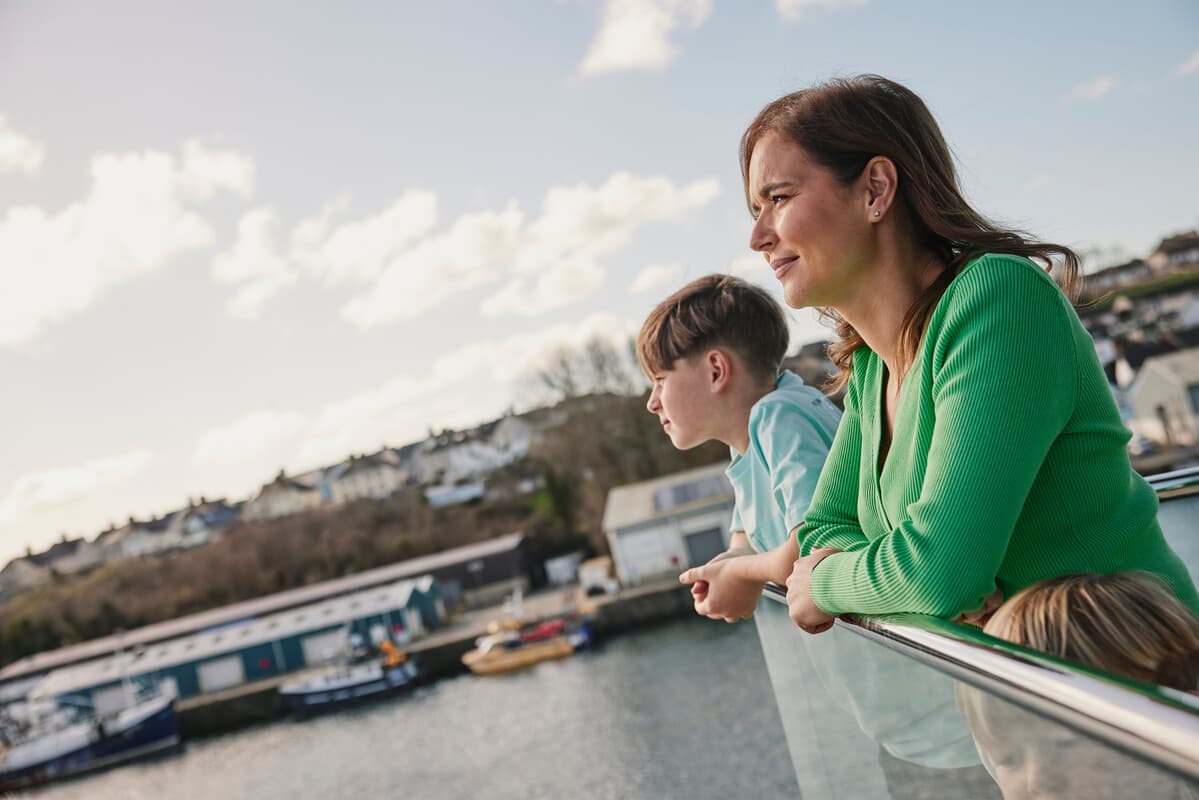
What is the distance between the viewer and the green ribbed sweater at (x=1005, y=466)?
3.02ft

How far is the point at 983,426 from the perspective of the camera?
92 centimetres

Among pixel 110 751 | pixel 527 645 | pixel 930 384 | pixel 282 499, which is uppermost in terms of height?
pixel 282 499

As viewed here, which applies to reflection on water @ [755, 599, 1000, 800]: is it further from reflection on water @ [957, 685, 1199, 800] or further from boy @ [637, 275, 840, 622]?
boy @ [637, 275, 840, 622]

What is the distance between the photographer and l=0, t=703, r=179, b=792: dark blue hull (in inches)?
1250

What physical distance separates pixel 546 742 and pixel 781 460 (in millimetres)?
23493

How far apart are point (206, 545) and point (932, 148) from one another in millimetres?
49417

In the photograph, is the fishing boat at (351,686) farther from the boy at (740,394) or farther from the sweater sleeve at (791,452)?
the sweater sleeve at (791,452)

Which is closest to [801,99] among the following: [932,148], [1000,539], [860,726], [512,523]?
[932,148]

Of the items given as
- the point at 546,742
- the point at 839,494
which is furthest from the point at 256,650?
the point at 839,494

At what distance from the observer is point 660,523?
31594mm

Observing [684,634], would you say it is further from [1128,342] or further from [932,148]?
[932,148]

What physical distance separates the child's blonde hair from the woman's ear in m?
0.46

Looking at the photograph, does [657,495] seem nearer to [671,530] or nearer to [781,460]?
[671,530]

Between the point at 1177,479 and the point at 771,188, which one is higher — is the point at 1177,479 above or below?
below
